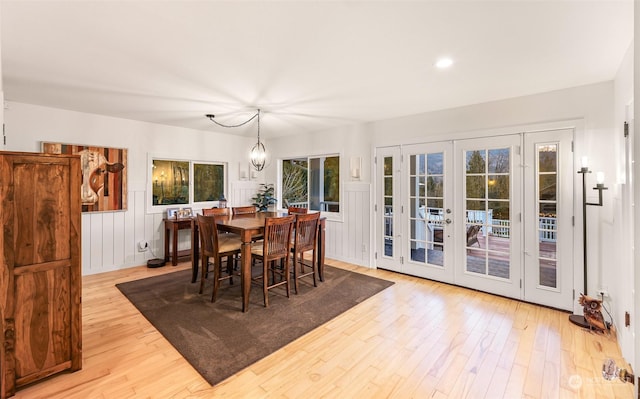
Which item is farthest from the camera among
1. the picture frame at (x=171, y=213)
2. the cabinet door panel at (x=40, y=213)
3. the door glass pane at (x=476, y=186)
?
the picture frame at (x=171, y=213)

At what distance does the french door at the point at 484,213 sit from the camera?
3133 millimetres

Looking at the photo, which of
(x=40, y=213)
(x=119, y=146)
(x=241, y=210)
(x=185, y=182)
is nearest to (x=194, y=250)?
(x=241, y=210)

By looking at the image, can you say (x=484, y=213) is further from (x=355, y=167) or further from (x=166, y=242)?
(x=166, y=242)

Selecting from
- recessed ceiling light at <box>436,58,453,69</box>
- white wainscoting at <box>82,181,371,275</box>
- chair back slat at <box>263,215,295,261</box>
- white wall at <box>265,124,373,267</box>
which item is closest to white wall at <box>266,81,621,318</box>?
white wall at <box>265,124,373,267</box>

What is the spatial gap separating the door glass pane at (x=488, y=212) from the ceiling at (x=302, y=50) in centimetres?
76

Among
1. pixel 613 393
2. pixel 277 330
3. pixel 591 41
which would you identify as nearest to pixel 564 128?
pixel 591 41

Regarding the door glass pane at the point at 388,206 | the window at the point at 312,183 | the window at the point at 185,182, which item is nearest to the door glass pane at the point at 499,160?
the door glass pane at the point at 388,206

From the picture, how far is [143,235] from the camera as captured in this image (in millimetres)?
4758

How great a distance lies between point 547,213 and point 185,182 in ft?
17.8

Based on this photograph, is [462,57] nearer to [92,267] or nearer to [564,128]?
[564,128]

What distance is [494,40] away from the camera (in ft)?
6.82

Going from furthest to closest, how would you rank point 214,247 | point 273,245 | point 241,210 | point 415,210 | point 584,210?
point 241,210 < point 415,210 < point 273,245 < point 214,247 < point 584,210

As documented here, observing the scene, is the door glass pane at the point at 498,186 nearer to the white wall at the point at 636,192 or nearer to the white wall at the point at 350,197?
the white wall at the point at 350,197

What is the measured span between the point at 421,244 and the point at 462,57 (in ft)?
8.49
